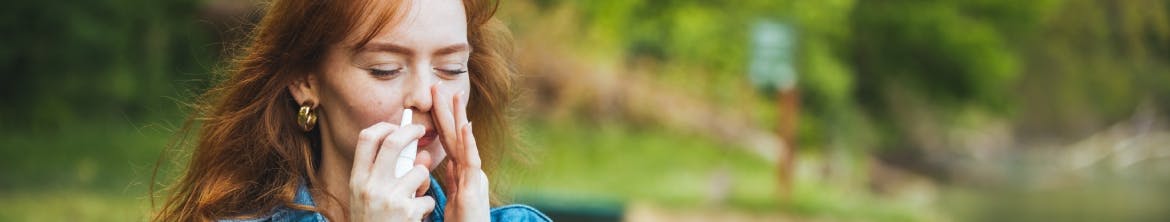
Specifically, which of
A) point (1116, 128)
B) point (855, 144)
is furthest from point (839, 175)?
point (1116, 128)

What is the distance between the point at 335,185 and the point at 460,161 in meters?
0.19

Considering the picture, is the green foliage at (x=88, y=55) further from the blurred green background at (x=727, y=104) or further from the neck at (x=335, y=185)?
the neck at (x=335, y=185)

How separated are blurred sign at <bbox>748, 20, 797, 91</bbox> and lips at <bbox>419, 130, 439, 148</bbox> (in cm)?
1085

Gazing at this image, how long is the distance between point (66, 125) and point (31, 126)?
0.71 ft

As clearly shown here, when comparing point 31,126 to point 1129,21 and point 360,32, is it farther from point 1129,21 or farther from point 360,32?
point 360,32

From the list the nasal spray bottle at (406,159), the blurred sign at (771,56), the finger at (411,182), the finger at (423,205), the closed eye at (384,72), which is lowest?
the finger at (423,205)

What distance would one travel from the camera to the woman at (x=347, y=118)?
170 cm

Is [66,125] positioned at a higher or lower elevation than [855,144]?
lower

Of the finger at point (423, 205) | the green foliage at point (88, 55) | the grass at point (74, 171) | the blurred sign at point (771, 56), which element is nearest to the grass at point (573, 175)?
the grass at point (74, 171)

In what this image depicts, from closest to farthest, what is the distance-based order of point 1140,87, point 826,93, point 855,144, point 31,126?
point 1140,87 < point 31,126 < point 826,93 < point 855,144

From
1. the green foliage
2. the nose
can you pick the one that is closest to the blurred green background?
the green foliage

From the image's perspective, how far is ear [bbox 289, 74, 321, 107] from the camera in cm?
182

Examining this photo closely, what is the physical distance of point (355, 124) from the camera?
69.5 inches

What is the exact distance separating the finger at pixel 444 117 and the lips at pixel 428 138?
22 mm
